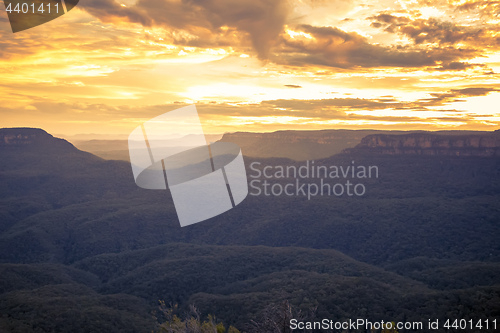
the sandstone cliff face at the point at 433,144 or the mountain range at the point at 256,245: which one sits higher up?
the sandstone cliff face at the point at 433,144

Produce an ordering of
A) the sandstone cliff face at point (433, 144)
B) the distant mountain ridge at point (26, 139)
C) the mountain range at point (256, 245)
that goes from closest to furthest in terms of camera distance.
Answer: the mountain range at point (256, 245) → the sandstone cliff face at point (433, 144) → the distant mountain ridge at point (26, 139)

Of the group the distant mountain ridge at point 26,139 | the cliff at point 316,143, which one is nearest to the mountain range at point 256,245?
the distant mountain ridge at point 26,139

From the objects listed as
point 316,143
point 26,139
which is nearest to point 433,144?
point 316,143

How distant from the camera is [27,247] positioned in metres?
83.3

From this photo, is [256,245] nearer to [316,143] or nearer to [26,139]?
[316,143]

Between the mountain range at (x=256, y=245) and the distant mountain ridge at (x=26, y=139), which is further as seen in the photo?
the distant mountain ridge at (x=26, y=139)

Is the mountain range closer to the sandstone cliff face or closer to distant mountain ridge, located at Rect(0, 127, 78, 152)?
the sandstone cliff face

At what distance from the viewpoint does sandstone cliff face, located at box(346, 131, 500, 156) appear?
421ft

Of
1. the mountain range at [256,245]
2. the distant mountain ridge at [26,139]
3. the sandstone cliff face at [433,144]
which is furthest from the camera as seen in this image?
the distant mountain ridge at [26,139]

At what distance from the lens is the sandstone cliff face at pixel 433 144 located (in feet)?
421

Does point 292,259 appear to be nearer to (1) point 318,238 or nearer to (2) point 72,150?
(1) point 318,238

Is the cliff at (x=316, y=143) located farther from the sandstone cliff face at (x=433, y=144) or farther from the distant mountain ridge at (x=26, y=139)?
the distant mountain ridge at (x=26, y=139)

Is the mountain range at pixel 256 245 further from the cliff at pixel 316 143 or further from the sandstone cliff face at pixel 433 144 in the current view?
the cliff at pixel 316 143

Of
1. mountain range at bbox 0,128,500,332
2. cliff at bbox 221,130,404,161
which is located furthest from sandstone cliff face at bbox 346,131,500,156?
cliff at bbox 221,130,404,161
